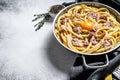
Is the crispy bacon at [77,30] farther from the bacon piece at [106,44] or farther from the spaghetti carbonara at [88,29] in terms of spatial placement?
the bacon piece at [106,44]

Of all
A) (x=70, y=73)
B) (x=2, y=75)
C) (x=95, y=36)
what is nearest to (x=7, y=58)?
(x=2, y=75)

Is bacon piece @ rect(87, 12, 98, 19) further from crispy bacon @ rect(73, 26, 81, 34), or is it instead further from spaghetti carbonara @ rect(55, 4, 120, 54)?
crispy bacon @ rect(73, 26, 81, 34)

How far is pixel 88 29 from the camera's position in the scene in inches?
37.4

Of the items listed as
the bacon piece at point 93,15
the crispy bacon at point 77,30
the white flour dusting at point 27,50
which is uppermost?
the bacon piece at point 93,15

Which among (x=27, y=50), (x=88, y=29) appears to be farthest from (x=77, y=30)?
(x=27, y=50)

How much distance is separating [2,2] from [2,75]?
1.69 ft

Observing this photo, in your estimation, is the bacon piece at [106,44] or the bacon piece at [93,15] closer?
the bacon piece at [106,44]

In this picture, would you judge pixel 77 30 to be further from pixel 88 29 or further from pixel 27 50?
pixel 27 50

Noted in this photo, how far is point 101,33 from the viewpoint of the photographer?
95cm

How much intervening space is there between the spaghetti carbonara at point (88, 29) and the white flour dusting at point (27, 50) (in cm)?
8

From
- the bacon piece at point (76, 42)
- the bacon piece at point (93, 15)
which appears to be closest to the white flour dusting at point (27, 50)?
the bacon piece at point (76, 42)

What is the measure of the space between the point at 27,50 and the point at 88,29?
298 millimetres

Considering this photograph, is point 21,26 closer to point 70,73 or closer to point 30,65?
point 30,65

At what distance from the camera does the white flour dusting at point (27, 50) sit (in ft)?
2.99
